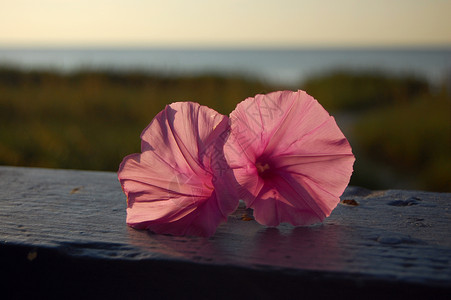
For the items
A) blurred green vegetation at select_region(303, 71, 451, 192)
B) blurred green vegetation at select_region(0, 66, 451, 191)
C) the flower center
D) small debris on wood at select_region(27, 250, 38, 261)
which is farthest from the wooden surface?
blurred green vegetation at select_region(303, 71, 451, 192)

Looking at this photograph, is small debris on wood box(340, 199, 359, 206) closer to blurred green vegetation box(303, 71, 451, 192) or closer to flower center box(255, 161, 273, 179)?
flower center box(255, 161, 273, 179)

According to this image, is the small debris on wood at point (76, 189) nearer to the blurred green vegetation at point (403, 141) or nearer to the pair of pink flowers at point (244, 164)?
the pair of pink flowers at point (244, 164)

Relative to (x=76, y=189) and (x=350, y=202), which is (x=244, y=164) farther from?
(x=76, y=189)

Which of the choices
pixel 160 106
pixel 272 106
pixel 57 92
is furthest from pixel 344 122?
pixel 272 106

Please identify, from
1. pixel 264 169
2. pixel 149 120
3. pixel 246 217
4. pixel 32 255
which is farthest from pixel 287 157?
pixel 149 120

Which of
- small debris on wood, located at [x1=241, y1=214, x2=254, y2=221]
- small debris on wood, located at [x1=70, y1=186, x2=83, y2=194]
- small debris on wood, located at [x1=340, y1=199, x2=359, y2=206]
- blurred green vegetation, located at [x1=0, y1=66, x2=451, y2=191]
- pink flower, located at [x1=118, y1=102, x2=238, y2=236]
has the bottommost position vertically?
blurred green vegetation, located at [x1=0, y1=66, x2=451, y2=191]

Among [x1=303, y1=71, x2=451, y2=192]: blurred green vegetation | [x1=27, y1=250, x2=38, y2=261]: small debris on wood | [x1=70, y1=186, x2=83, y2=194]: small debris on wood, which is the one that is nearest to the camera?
[x1=27, y1=250, x2=38, y2=261]: small debris on wood

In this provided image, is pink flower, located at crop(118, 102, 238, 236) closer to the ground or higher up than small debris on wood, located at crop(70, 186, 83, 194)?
higher up
